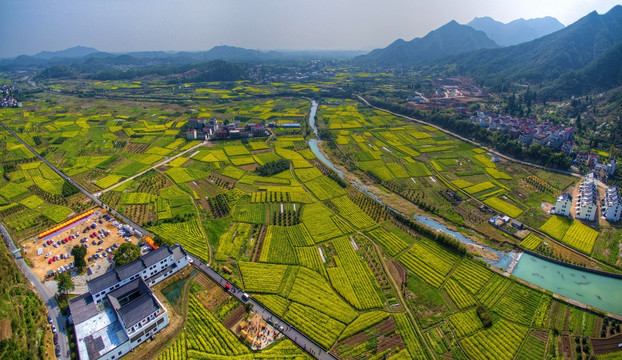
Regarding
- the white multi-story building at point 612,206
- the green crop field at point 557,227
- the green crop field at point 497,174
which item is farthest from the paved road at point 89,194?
the white multi-story building at point 612,206

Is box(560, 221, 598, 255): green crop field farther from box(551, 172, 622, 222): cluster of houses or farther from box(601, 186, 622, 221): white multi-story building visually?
box(601, 186, 622, 221): white multi-story building

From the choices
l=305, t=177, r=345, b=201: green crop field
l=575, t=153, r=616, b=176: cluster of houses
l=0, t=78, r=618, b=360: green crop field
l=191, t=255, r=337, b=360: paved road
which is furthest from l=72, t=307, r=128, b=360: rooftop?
l=575, t=153, r=616, b=176: cluster of houses

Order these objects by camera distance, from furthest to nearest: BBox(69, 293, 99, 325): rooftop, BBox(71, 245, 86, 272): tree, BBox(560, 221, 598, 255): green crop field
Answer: BBox(560, 221, 598, 255): green crop field → BBox(71, 245, 86, 272): tree → BBox(69, 293, 99, 325): rooftop

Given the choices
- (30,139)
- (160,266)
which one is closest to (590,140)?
(160,266)

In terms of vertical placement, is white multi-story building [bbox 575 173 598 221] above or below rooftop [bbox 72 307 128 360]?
above

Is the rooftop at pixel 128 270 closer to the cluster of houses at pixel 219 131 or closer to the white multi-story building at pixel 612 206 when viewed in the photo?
the cluster of houses at pixel 219 131

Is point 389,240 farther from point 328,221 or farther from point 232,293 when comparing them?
point 232,293

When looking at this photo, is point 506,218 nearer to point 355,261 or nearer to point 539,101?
point 355,261
